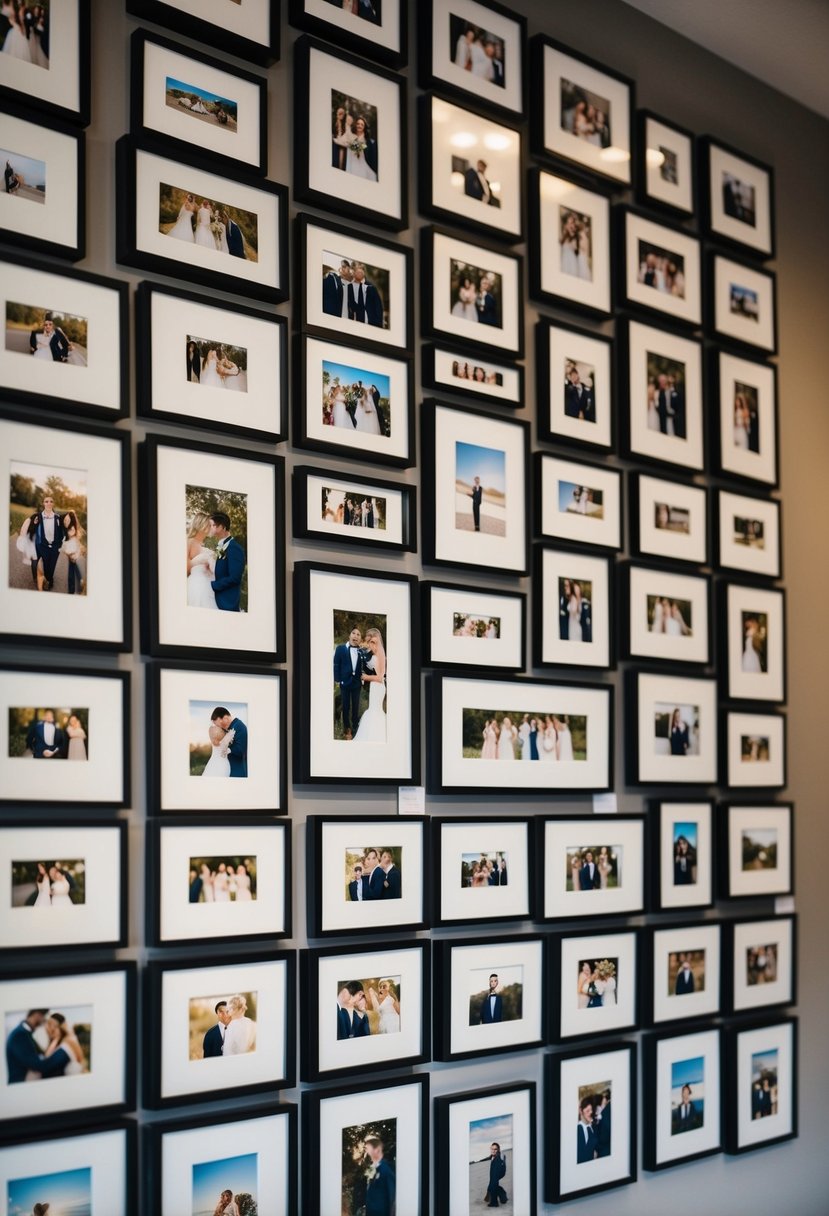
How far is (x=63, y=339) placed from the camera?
2.45 m

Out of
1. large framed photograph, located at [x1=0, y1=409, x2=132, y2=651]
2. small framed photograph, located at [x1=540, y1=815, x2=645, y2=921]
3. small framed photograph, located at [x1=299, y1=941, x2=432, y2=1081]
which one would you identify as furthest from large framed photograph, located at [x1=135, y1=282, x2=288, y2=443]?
small framed photograph, located at [x1=540, y1=815, x2=645, y2=921]

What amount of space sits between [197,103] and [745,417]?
200 cm

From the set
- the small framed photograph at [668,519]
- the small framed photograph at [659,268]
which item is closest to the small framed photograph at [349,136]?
the small framed photograph at [659,268]

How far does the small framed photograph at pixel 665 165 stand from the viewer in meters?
3.74

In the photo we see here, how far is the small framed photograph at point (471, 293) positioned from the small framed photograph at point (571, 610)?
0.55 meters

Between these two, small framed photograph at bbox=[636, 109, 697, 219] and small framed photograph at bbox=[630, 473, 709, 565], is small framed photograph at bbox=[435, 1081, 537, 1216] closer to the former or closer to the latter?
small framed photograph at bbox=[630, 473, 709, 565]

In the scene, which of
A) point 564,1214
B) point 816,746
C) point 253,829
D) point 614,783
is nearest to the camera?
point 253,829

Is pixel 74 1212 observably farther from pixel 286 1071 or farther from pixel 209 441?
pixel 209 441

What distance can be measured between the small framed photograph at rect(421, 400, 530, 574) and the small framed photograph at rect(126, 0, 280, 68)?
2.80ft

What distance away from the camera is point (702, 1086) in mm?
3619

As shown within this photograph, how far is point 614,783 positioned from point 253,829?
3.91 ft

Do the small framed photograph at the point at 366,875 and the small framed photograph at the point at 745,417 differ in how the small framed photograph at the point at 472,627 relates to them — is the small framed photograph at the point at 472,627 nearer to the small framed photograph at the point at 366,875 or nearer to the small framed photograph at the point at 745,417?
the small framed photograph at the point at 366,875

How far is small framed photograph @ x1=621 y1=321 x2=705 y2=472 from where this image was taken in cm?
362

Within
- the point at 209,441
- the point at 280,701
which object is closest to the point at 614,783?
the point at 280,701
